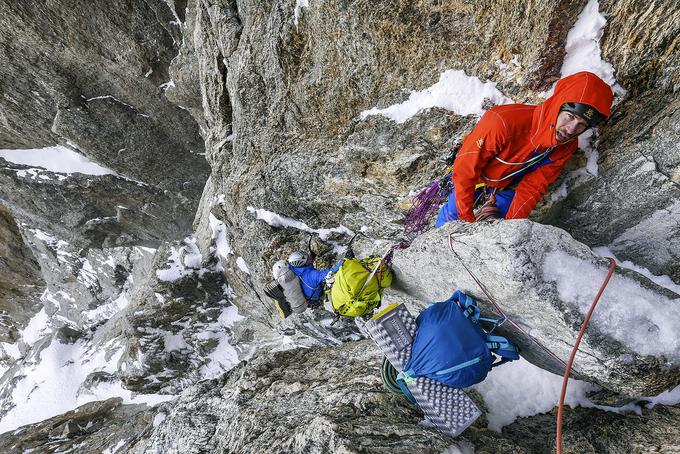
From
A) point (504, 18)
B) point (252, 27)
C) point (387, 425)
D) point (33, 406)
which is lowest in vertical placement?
A: point (33, 406)

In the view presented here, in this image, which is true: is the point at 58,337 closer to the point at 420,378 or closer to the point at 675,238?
the point at 420,378

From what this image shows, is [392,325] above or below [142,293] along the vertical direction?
below

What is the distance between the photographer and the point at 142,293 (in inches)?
525

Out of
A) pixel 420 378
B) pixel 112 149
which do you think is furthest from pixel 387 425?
pixel 112 149

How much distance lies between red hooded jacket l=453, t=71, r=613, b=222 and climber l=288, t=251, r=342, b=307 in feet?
12.0

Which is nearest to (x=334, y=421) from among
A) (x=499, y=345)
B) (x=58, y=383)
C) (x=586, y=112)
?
(x=499, y=345)

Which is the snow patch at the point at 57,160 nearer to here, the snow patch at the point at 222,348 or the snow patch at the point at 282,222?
the snow patch at the point at 222,348

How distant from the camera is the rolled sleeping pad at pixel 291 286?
7.41m

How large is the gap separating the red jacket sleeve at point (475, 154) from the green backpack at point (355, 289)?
1.75 m

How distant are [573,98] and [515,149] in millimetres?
844

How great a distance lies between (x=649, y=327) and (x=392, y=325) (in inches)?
97.9

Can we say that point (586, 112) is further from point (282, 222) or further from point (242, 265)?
point (242, 265)

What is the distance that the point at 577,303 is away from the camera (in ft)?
10.9

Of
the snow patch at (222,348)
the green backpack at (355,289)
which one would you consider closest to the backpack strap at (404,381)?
the green backpack at (355,289)
